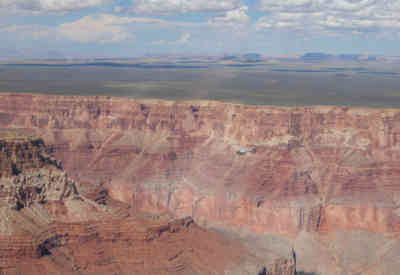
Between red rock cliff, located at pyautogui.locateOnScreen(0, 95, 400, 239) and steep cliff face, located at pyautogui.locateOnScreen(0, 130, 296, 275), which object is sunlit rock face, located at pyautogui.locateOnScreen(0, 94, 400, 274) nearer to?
red rock cliff, located at pyautogui.locateOnScreen(0, 95, 400, 239)

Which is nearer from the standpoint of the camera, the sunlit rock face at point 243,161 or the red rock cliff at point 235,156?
the sunlit rock face at point 243,161

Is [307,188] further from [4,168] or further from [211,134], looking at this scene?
[4,168]

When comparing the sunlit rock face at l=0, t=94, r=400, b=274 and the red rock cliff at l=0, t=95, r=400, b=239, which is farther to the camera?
the red rock cliff at l=0, t=95, r=400, b=239

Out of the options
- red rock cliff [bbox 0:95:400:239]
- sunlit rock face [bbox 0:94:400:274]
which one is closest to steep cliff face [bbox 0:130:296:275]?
sunlit rock face [bbox 0:94:400:274]

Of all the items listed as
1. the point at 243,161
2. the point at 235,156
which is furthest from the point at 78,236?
the point at 235,156

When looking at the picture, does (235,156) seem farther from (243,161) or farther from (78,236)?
(78,236)

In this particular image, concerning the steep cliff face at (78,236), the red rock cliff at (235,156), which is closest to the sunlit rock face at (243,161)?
the red rock cliff at (235,156)

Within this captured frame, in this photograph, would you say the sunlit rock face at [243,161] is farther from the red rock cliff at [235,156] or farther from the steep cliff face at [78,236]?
the steep cliff face at [78,236]
